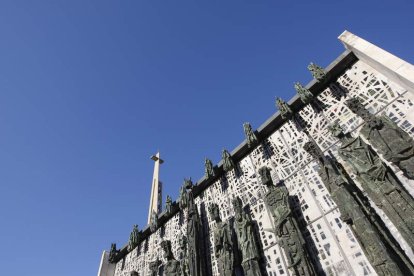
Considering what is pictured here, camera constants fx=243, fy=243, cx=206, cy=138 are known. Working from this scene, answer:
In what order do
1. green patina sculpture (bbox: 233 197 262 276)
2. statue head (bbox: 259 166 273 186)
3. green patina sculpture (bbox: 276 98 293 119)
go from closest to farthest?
green patina sculpture (bbox: 233 197 262 276)
statue head (bbox: 259 166 273 186)
green patina sculpture (bbox: 276 98 293 119)

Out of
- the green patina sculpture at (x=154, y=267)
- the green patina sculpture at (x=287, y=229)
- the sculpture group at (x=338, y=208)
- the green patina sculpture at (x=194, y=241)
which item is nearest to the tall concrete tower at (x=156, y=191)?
the green patina sculpture at (x=154, y=267)

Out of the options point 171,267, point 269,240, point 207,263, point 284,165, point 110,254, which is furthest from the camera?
point 110,254

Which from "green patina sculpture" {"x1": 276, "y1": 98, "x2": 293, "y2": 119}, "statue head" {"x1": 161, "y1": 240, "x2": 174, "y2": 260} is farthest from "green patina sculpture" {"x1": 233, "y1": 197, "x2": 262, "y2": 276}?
"statue head" {"x1": 161, "y1": 240, "x2": 174, "y2": 260}

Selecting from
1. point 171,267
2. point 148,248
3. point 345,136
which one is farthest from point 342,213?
point 148,248

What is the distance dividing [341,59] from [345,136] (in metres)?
3.22

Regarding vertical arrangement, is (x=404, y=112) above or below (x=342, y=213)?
above

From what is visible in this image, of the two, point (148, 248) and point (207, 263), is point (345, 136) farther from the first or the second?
point (148, 248)

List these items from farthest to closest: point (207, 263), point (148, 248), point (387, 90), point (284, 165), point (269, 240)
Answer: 1. point (148, 248)
2. point (207, 263)
3. point (284, 165)
4. point (269, 240)
5. point (387, 90)

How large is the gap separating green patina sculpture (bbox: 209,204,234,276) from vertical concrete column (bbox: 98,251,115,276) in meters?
11.0

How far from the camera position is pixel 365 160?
22.5 feet

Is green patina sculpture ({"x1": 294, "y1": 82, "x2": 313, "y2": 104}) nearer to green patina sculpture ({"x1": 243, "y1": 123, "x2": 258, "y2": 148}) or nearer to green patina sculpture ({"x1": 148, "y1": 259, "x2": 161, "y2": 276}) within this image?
green patina sculpture ({"x1": 243, "y1": 123, "x2": 258, "y2": 148})

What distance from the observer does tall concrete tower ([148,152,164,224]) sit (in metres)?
19.5

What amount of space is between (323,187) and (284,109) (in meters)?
3.48

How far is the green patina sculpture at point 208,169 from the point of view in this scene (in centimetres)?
1246
